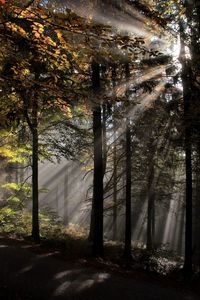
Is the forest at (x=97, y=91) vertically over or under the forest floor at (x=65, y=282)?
over

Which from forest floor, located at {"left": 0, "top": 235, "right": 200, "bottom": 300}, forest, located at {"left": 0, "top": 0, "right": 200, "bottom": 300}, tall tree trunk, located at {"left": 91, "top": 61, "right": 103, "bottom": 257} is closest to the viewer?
forest, located at {"left": 0, "top": 0, "right": 200, "bottom": 300}

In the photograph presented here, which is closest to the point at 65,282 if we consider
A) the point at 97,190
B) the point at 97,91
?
the point at 97,91

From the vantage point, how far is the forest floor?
7.35m

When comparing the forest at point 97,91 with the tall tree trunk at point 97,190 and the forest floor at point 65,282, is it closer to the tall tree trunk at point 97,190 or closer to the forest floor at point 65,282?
the tall tree trunk at point 97,190

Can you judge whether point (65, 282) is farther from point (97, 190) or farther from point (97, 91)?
point (97, 190)

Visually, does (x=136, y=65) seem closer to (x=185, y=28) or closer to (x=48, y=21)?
(x=185, y=28)

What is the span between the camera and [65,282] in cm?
811

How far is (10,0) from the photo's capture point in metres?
4.29

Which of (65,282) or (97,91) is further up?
(97,91)

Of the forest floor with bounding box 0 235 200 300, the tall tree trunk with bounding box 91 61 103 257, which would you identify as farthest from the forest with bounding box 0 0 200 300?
the forest floor with bounding box 0 235 200 300

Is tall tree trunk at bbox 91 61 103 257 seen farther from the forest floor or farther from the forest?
the forest floor

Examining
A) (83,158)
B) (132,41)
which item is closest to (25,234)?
(83,158)

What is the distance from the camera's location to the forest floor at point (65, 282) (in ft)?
24.1

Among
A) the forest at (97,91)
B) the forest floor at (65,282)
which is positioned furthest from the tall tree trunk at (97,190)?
the forest floor at (65,282)
